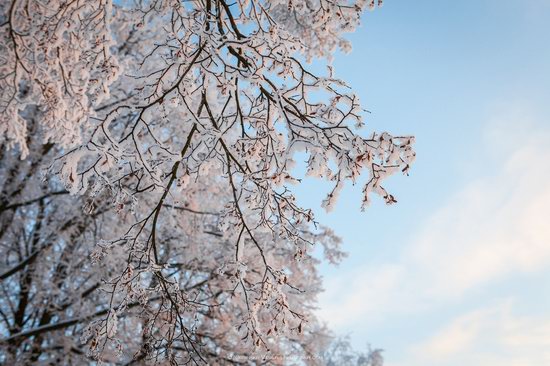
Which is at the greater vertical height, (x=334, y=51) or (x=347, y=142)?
(x=334, y=51)

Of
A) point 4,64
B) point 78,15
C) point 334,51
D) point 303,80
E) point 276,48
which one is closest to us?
point 276,48

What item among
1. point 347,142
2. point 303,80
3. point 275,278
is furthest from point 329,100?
point 275,278

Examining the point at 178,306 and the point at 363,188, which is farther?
the point at 178,306

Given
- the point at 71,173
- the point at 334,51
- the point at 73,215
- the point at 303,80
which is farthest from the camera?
the point at 73,215

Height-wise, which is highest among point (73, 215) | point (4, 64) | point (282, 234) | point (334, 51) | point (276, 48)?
point (334, 51)

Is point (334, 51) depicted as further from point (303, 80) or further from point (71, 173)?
point (71, 173)

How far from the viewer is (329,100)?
276 cm

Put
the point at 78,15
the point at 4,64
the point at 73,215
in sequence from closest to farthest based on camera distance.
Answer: the point at 78,15
the point at 4,64
the point at 73,215

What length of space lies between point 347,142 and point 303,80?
65cm

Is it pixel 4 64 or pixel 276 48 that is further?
pixel 4 64

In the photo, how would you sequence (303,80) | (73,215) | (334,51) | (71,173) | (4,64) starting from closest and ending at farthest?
(71,173), (303,80), (4,64), (334,51), (73,215)

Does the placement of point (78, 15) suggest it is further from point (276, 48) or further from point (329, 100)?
point (329, 100)

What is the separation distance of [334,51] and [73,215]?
4.57 meters

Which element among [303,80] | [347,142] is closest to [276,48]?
[303,80]
